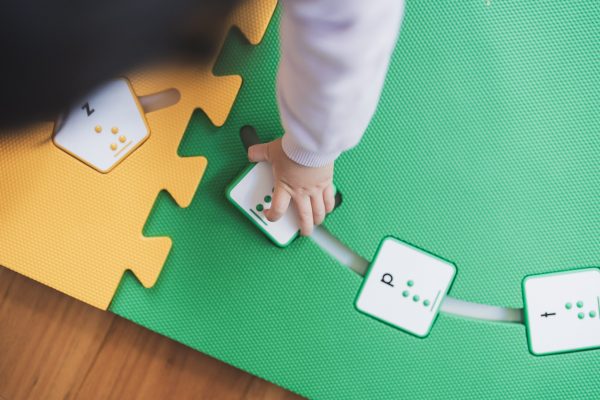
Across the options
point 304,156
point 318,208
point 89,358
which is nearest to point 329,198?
point 318,208

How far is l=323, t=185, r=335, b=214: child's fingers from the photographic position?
2.19 feet

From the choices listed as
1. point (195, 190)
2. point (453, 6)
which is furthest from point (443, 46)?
point (195, 190)

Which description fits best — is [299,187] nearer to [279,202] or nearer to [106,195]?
[279,202]

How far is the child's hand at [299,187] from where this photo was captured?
61 cm

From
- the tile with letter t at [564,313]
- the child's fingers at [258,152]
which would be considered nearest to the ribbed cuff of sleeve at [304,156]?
the child's fingers at [258,152]

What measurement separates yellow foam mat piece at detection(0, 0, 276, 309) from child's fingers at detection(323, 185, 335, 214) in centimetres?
15

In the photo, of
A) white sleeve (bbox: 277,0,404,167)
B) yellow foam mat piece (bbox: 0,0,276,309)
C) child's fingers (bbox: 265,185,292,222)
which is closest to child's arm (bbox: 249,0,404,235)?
white sleeve (bbox: 277,0,404,167)

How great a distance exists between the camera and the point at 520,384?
2.35 feet

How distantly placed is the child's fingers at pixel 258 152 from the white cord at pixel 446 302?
106mm

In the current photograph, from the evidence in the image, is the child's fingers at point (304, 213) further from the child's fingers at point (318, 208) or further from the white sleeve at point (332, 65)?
the white sleeve at point (332, 65)

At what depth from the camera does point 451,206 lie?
28.0 inches

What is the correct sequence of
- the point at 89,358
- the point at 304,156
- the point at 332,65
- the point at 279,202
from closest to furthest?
the point at 332,65 < the point at 304,156 < the point at 279,202 < the point at 89,358

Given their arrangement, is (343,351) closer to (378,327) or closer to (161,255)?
(378,327)

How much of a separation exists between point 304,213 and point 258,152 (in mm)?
88
